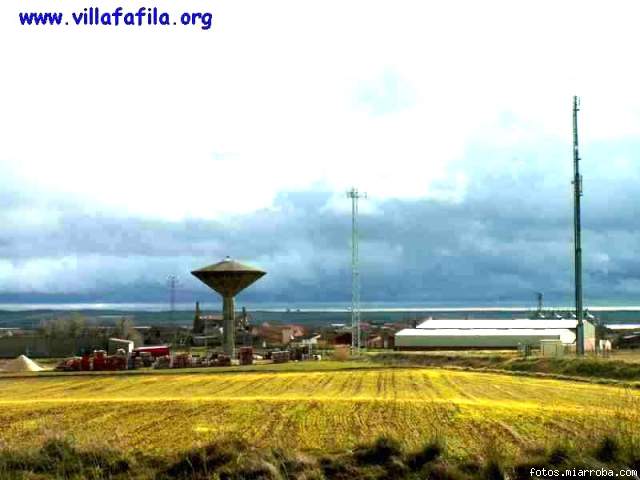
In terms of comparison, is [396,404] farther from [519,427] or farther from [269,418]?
[519,427]

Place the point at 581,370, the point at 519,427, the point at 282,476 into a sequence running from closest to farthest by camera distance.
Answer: the point at 282,476 → the point at 519,427 → the point at 581,370

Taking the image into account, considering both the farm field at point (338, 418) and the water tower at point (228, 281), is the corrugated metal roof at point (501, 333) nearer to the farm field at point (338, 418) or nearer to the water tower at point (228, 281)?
the water tower at point (228, 281)

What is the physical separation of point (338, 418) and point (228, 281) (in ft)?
280

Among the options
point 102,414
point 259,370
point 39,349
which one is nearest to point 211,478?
point 102,414

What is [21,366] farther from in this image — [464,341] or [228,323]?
[464,341]

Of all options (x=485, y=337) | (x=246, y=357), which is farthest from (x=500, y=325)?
(x=246, y=357)

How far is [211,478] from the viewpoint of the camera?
21500 mm

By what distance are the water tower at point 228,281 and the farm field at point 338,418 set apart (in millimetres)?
61788

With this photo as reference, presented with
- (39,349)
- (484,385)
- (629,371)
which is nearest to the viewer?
(484,385)

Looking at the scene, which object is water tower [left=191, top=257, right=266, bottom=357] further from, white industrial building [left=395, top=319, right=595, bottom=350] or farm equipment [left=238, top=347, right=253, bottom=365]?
white industrial building [left=395, top=319, right=595, bottom=350]

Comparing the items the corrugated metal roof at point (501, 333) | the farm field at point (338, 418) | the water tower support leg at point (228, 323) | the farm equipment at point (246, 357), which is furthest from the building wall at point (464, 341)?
the farm field at point (338, 418)

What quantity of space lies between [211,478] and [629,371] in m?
44.8

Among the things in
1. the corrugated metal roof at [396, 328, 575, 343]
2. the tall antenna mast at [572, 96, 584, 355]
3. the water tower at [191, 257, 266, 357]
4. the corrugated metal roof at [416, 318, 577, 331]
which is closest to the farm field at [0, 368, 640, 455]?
the tall antenna mast at [572, 96, 584, 355]

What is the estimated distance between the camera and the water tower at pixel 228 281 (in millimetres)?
115250
